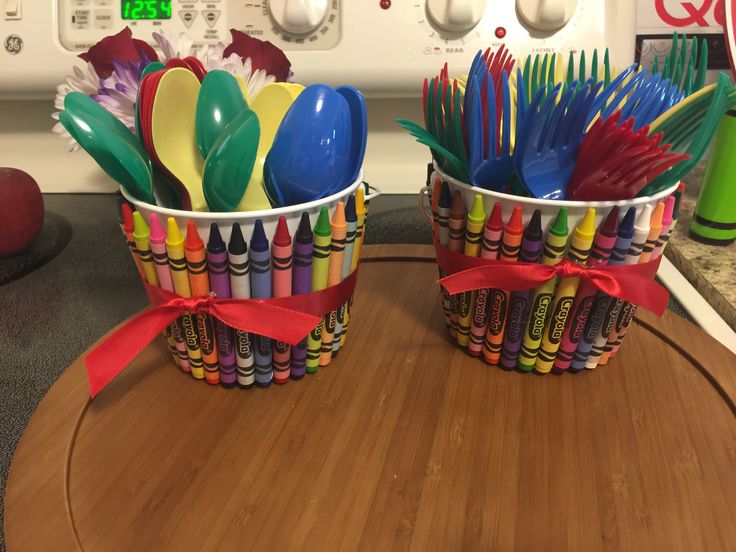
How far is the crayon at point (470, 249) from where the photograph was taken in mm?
446

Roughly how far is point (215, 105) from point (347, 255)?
15 centimetres

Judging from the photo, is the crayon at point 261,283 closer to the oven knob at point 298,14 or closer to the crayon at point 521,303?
the crayon at point 521,303

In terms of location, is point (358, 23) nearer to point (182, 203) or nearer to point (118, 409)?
point (182, 203)

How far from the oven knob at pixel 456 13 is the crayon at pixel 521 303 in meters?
0.36

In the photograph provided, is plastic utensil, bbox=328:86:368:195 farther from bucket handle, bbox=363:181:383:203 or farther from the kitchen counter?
the kitchen counter

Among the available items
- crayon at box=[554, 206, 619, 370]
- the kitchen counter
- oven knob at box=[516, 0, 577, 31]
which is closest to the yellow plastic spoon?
crayon at box=[554, 206, 619, 370]

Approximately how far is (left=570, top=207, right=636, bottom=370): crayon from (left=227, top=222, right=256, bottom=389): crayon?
0.89 ft

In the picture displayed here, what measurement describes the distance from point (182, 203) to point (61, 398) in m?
0.18

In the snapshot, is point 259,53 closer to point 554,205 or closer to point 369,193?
point 369,193

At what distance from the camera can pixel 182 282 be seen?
Result: 42cm

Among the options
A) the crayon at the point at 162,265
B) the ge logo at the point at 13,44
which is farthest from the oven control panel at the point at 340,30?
the crayon at the point at 162,265

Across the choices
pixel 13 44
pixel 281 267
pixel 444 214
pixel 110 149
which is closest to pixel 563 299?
pixel 444 214

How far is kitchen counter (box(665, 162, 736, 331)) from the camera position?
0.61 metres

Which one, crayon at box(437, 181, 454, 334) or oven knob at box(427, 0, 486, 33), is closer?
crayon at box(437, 181, 454, 334)
